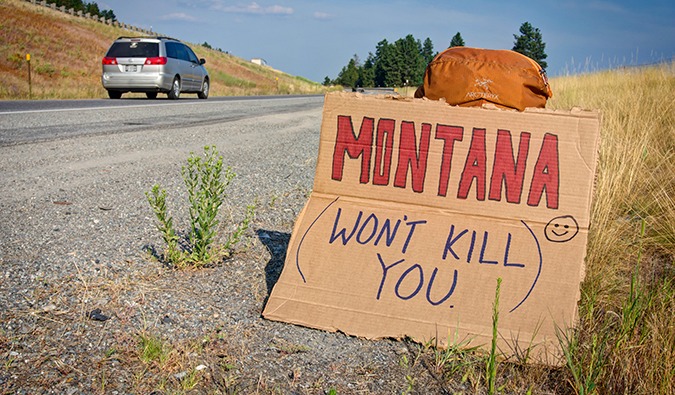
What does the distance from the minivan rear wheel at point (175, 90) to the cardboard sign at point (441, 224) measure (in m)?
15.8

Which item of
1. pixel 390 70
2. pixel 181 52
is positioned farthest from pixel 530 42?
pixel 181 52

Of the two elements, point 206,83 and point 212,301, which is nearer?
point 212,301

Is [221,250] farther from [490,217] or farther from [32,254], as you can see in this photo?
[490,217]

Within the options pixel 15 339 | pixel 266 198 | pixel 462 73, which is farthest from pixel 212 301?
pixel 266 198

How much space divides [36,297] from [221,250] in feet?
2.97

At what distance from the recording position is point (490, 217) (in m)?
2.51

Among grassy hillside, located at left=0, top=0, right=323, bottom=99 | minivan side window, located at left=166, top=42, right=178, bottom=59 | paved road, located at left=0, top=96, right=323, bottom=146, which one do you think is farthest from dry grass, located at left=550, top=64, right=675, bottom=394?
grassy hillside, located at left=0, top=0, right=323, bottom=99

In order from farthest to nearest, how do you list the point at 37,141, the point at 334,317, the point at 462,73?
the point at 37,141 < the point at 462,73 < the point at 334,317

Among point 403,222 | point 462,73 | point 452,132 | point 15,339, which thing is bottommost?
point 15,339

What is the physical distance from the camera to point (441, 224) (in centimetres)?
255

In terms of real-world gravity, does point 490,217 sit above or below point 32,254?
above

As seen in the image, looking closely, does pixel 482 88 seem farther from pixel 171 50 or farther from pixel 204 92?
pixel 204 92

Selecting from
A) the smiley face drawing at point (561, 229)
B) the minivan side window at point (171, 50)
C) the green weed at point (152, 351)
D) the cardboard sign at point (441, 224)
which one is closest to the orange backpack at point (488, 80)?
the cardboard sign at point (441, 224)

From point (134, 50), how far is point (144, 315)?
15.8 meters
